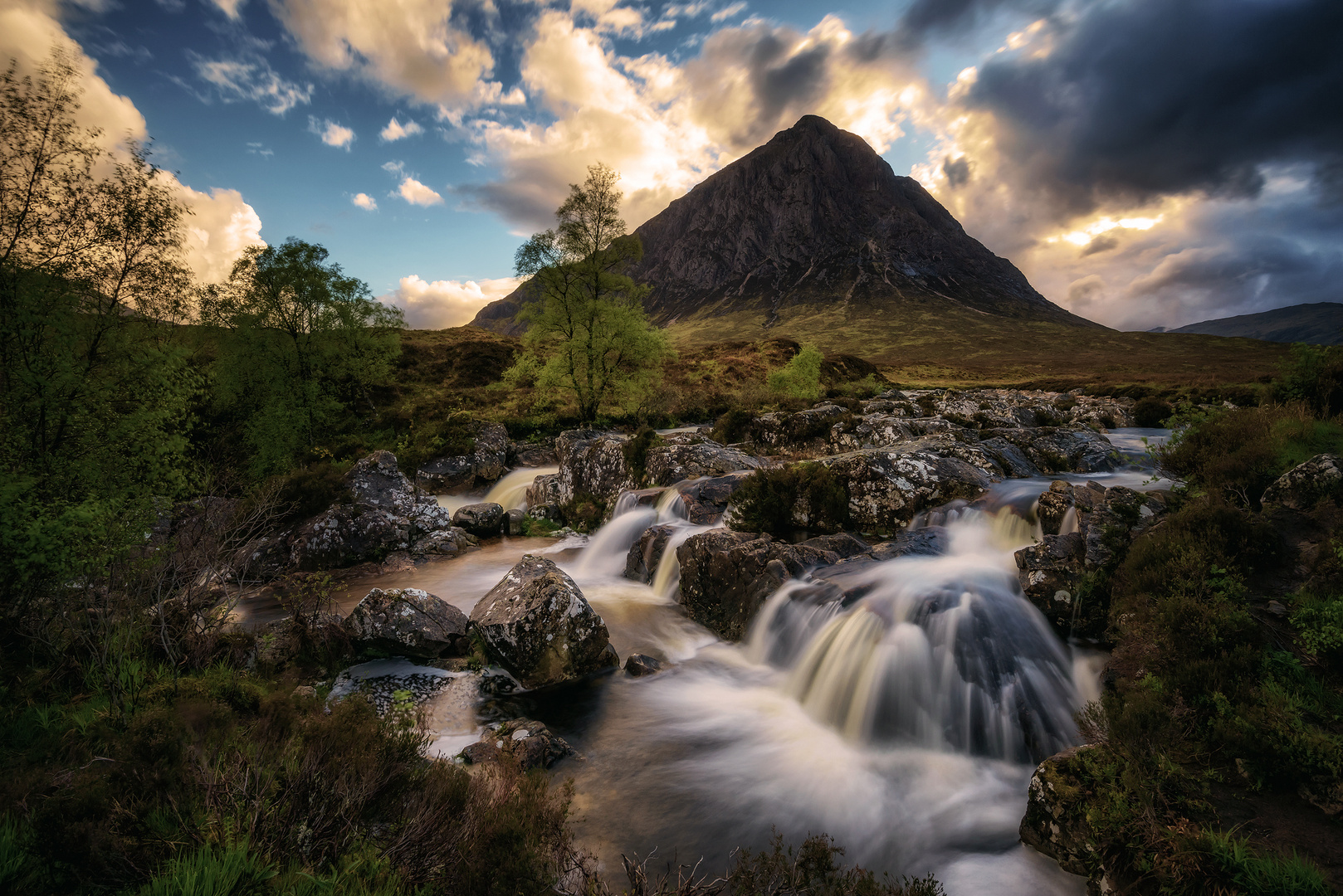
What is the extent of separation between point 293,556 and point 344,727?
38.3ft

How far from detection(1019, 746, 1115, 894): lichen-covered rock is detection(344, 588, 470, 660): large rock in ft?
28.8

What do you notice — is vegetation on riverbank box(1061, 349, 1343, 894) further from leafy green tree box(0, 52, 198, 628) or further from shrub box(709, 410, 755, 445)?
shrub box(709, 410, 755, 445)

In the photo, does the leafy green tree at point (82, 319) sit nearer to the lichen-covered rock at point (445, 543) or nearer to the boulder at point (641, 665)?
the lichen-covered rock at point (445, 543)

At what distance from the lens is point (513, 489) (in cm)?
2208

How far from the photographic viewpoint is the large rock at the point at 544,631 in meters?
8.81

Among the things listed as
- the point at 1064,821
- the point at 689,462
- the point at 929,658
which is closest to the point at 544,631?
the point at 929,658

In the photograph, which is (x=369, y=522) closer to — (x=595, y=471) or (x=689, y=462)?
(x=595, y=471)

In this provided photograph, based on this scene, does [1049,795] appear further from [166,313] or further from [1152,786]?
[166,313]

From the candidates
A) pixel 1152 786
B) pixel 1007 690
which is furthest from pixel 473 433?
pixel 1152 786

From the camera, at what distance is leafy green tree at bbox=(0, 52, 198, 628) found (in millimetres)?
8742

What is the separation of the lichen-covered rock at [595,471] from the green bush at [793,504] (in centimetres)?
606

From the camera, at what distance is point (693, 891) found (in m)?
3.73

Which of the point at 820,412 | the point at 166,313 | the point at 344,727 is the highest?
the point at 166,313

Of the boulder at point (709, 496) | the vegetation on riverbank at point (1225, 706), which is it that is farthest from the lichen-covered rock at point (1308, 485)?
the boulder at point (709, 496)
